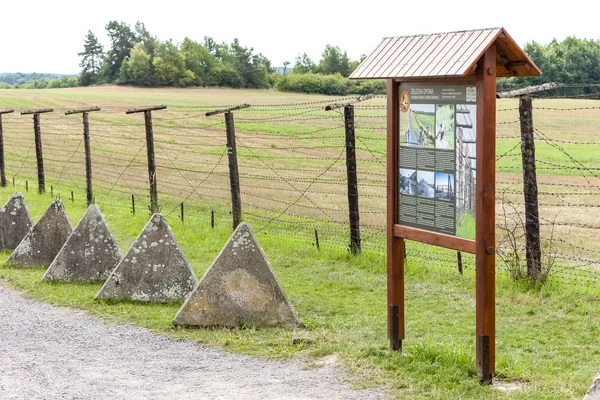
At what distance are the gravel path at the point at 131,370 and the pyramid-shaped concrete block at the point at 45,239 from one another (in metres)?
3.48

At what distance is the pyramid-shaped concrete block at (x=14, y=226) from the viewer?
→ 46.7 ft

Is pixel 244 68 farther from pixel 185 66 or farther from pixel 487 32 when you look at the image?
pixel 487 32

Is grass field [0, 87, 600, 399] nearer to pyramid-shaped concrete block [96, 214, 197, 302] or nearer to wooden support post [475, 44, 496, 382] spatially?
pyramid-shaped concrete block [96, 214, 197, 302]

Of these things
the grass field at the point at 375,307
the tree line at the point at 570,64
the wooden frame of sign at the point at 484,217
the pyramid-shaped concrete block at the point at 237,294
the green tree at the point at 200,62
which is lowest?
the grass field at the point at 375,307

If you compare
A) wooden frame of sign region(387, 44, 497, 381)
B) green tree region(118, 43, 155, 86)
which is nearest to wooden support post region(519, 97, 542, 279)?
wooden frame of sign region(387, 44, 497, 381)

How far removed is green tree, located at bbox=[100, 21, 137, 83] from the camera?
4988 inches

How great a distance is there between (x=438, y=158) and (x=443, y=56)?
902 mm

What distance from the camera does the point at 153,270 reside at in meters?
10.3

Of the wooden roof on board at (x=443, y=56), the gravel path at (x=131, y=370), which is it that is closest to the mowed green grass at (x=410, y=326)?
the gravel path at (x=131, y=370)

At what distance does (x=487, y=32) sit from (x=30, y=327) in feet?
19.5

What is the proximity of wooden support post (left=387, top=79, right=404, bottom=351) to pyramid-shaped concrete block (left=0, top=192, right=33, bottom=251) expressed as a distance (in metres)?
8.38

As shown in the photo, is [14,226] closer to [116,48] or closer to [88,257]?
[88,257]

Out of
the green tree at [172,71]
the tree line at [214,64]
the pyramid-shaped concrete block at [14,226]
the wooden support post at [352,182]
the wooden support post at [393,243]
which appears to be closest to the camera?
the wooden support post at [393,243]

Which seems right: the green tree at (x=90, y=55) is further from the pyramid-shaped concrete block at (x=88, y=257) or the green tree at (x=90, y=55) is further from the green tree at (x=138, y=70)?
the pyramid-shaped concrete block at (x=88, y=257)
